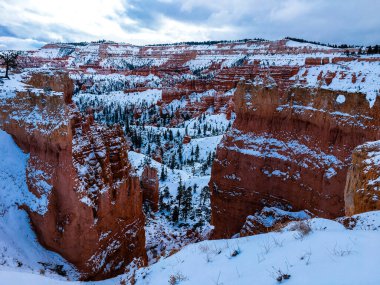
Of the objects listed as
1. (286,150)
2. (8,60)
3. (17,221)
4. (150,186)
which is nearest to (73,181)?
(17,221)

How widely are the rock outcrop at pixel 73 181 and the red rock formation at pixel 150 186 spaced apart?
1372 cm

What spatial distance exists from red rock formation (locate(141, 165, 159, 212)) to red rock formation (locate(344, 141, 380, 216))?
2300cm

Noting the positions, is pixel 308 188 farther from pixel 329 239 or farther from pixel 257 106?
pixel 329 239

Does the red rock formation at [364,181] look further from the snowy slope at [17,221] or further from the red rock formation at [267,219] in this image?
the snowy slope at [17,221]

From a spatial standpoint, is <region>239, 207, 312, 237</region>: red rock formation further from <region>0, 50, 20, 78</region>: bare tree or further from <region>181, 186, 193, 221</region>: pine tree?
<region>0, 50, 20, 78</region>: bare tree

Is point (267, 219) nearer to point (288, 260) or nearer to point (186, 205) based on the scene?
point (288, 260)

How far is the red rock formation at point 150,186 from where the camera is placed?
99.2 feet

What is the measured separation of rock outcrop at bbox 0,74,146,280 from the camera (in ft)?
45.1

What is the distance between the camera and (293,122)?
16688 mm

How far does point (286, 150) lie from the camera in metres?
16.5

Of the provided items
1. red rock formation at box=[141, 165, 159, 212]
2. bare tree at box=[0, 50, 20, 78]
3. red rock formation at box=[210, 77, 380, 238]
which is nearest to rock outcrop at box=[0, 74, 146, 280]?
red rock formation at box=[210, 77, 380, 238]

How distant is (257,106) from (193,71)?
15999cm

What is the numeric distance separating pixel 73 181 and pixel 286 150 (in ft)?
36.1

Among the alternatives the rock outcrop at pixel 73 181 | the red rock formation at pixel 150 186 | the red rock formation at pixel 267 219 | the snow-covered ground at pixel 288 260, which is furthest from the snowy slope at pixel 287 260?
the red rock formation at pixel 150 186
